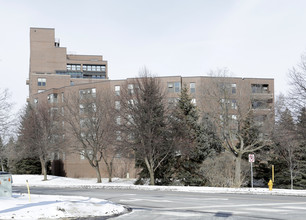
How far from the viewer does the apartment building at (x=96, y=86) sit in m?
41.2

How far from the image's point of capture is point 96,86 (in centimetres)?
6212

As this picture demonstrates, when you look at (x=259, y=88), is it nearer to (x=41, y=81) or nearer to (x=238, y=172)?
(x=238, y=172)

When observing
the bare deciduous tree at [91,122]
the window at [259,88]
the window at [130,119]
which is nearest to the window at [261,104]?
the window at [259,88]

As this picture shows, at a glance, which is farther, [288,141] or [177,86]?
[177,86]

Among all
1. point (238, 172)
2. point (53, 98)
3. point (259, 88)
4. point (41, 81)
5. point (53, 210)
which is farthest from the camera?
point (41, 81)

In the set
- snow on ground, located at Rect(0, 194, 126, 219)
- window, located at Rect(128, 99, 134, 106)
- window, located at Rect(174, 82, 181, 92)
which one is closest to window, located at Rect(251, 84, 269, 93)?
window, located at Rect(174, 82, 181, 92)

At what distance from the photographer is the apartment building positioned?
4119 centimetres

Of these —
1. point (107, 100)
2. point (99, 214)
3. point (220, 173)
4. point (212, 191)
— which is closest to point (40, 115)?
point (107, 100)

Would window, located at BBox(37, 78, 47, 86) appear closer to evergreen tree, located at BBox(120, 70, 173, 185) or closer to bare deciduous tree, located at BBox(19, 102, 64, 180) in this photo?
bare deciduous tree, located at BBox(19, 102, 64, 180)

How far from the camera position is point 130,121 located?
37406 millimetres

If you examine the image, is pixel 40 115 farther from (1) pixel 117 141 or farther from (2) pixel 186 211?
(2) pixel 186 211

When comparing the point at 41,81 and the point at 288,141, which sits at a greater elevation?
the point at 41,81

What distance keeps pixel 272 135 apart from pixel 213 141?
5.98 metres

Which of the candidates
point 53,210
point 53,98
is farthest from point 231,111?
point 53,98
